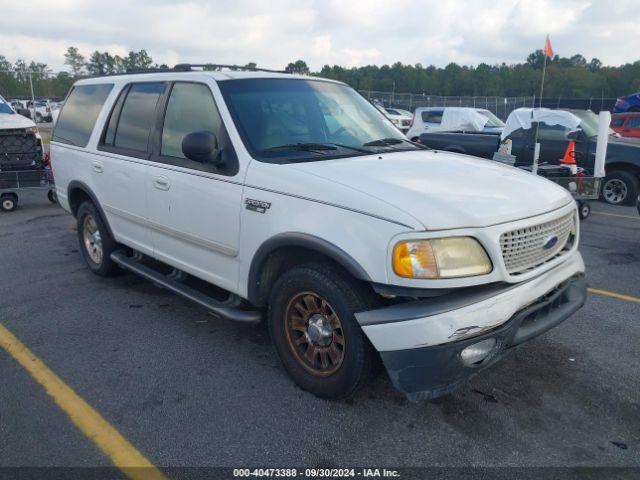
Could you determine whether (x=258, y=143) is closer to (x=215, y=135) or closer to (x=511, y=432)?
(x=215, y=135)

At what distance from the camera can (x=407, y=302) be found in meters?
2.85

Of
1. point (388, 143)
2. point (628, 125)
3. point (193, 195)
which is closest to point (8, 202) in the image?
point (193, 195)

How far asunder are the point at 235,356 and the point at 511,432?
76.2 inches

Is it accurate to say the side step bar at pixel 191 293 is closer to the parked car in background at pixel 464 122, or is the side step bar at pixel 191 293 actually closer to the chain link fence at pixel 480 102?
the parked car in background at pixel 464 122

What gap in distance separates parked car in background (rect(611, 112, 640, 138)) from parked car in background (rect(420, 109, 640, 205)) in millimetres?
4495

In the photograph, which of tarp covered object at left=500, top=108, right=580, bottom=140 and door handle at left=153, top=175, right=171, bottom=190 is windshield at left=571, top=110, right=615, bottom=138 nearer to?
tarp covered object at left=500, top=108, right=580, bottom=140

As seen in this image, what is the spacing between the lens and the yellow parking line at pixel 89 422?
2732 millimetres

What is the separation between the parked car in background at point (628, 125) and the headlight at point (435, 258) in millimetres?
14084

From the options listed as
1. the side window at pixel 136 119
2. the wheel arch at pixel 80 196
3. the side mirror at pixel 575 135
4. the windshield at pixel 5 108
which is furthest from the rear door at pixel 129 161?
the side mirror at pixel 575 135

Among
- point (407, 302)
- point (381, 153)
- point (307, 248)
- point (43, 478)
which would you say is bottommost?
point (43, 478)

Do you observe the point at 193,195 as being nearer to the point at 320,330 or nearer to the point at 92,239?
the point at 320,330

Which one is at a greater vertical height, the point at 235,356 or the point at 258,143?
the point at 258,143

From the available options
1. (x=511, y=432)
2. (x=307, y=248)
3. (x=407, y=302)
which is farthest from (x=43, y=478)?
(x=511, y=432)

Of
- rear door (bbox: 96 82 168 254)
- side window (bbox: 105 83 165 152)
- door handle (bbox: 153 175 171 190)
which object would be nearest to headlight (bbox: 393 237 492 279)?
door handle (bbox: 153 175 171 190)
